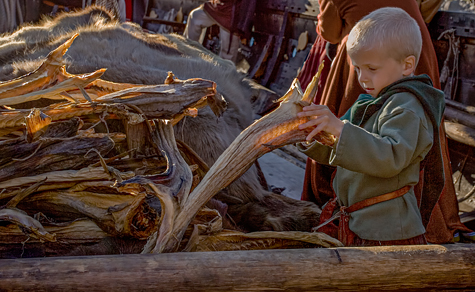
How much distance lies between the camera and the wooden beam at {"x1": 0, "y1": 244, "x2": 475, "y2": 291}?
0.98m

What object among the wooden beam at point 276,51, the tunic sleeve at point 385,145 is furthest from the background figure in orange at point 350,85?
the wooden beam at point 276,51

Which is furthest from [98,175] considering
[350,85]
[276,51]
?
[276,51]

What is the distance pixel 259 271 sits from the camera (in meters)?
1.06

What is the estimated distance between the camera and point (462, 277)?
1.16 metres

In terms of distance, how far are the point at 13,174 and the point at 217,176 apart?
0.59m

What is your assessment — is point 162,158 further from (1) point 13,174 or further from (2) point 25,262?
(2) point 25,262

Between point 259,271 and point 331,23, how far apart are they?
5.64ft

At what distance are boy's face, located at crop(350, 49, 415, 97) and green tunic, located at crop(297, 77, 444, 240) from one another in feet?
0.13

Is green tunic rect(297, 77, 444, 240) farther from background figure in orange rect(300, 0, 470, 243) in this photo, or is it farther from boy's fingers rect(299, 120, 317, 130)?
background figure in orange rect(300, 0, 470, 243)

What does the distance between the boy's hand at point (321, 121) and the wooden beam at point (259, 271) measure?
1.02ft

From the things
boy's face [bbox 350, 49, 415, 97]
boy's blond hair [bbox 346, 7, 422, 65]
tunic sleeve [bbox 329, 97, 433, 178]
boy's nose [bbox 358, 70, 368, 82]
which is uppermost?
boy's blond hair [bbox 346, 7, 422, 65]

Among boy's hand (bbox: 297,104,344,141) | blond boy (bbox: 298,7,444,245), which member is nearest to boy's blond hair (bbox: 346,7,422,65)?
blond boy (bbox: 298,7,444,245)

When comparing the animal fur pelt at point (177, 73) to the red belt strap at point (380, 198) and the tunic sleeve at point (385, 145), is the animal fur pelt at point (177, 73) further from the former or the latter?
the tunic sleeve at point (385, 145)

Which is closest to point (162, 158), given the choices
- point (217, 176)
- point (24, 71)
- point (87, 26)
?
point (217, 176)
